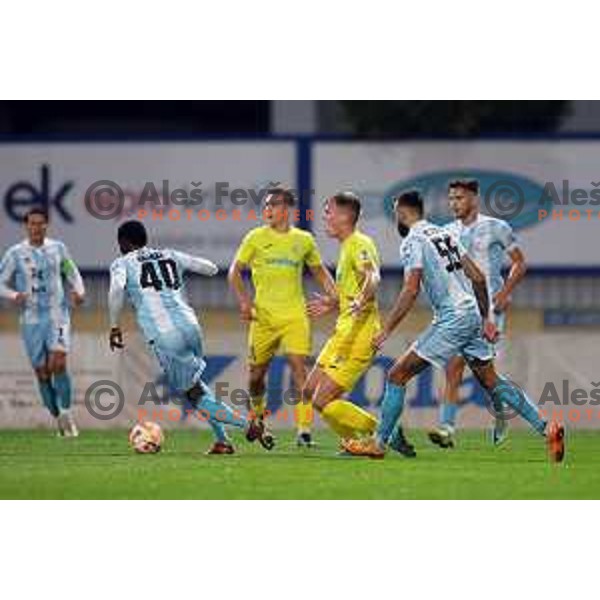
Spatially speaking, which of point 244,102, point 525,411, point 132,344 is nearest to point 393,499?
point 525,411

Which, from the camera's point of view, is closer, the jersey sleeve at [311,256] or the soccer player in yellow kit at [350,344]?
the soccer player in yellow kit at [350,344]

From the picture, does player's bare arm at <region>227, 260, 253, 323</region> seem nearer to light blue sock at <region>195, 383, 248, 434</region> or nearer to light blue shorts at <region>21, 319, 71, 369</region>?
light blue sock at <region>195, 383, 248, 434</region>

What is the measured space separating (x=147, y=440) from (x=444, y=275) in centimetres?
268

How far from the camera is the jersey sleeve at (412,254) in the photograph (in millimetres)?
13836

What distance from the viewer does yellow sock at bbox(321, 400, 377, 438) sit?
14.2 meters

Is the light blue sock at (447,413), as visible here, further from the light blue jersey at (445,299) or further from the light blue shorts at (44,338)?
the light blue shorts at (44,338)

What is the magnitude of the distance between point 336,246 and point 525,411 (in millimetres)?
5981

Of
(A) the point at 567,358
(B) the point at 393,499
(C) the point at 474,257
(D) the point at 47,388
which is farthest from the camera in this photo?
(A) the point at 567,358

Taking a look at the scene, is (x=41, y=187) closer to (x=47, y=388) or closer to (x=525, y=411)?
(x=47, y=388)

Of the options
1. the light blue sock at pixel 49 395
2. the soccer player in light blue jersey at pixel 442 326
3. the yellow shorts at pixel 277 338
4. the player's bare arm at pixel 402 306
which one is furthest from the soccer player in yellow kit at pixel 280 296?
the light blue sock at pixel 49 395

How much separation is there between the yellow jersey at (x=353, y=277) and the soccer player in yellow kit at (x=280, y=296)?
118 cm

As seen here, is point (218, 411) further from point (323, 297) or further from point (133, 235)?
point (133, 235)

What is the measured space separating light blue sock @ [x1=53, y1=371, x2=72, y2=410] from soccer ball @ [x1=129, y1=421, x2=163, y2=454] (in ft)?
5.15

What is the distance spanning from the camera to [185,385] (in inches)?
576
